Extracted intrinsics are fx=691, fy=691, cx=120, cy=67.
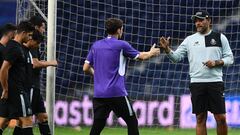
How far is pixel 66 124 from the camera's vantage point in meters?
13.8

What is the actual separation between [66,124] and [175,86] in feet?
8.02

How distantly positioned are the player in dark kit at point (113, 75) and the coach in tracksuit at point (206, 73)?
741 mm

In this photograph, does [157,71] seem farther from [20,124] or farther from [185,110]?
[20,124]

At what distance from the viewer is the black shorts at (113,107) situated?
8.04 metres

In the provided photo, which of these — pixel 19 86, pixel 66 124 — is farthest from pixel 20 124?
pixel 66 124

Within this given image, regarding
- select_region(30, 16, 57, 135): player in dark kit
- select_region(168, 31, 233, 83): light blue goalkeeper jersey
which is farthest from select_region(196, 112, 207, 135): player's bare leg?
select_region(30, 16, 57, 135): player in dark kit

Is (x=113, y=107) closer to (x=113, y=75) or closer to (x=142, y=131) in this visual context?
(x=113, y=75)

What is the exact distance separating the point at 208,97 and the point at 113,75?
1.42m

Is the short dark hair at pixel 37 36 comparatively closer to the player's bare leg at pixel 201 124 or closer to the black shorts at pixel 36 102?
the black shorts at pixel 36 102

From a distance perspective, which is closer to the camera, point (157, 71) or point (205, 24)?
point (205, 24)

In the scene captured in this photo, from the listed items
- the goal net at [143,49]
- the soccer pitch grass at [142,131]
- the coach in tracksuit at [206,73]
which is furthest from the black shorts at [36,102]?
the goal net at [143,49]

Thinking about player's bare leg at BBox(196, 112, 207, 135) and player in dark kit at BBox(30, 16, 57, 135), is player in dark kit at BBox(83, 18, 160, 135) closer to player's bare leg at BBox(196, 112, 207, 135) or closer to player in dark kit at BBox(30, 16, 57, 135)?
player's bare leg at BBox(196, 112, 207, 135)

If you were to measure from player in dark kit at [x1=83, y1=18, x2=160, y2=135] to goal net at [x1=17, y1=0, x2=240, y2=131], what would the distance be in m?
5.73

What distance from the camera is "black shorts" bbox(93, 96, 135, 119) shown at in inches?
316
